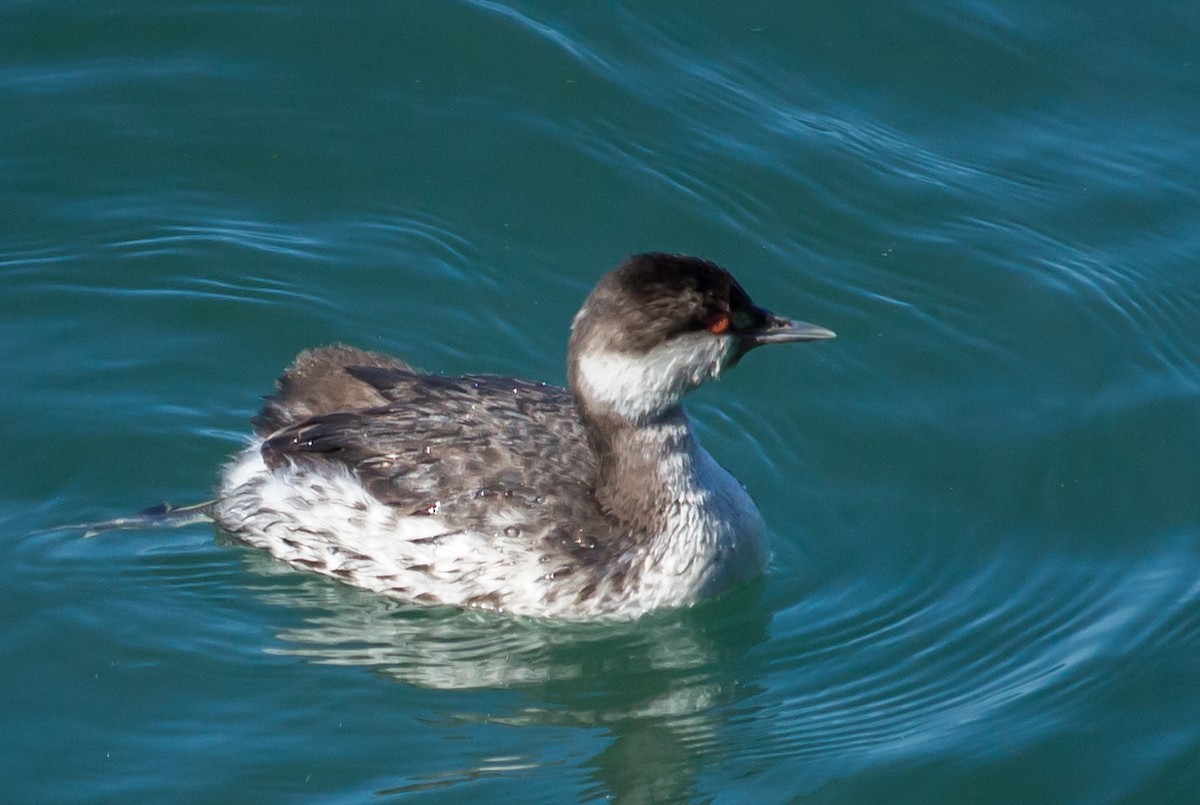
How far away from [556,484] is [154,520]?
2.11 m

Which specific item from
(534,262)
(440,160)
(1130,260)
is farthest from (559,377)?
(1130,260)

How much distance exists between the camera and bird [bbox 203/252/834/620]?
→ 850 centimetres

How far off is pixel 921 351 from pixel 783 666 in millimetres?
2944

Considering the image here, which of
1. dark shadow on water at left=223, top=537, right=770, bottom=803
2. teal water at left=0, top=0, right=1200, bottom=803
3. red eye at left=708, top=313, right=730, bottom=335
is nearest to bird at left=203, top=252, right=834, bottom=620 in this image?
red eye at left=708, top=313, right=730, bottom=335

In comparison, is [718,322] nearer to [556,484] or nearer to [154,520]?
[556,484]

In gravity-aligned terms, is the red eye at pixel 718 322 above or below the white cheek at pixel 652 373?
above

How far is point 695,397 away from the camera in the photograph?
10.6m

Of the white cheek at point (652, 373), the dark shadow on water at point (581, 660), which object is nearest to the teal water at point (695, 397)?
the dark shadow on water at point (581, 660)

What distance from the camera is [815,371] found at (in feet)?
35.0

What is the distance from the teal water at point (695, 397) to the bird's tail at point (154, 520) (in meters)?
0.09

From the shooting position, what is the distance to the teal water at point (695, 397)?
315 inches

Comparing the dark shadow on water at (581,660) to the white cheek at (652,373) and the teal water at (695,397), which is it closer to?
the teal water at (695,397)

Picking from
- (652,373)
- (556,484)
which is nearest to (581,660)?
(556,484)

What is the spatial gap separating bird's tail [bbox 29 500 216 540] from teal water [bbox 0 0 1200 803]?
9 centimetres
